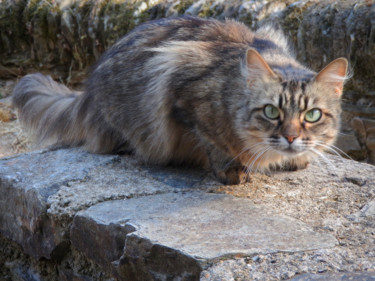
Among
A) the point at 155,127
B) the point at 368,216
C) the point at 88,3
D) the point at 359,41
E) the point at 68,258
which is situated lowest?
the point at 68,258

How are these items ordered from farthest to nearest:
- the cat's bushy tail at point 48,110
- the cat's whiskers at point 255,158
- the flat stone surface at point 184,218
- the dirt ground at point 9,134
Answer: the dirt ground at point 9,134
the cat's bushy tail at point 48,110
the cat's whiskers at point 255,158
the flat stone surface at point 184,218

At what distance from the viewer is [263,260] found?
1.70 m

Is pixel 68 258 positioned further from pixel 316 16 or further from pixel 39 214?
pixel 316 16

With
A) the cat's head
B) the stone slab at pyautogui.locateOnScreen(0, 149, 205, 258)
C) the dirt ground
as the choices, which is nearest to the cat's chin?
the cat's head

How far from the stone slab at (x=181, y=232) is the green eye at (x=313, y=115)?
446mm

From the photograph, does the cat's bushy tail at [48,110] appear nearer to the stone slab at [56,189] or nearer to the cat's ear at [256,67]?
the stone slab at [56,189]

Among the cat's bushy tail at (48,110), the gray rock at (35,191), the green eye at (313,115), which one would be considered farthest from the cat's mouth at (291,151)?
the cat's bushy tail at (48,110)

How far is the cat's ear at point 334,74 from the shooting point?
2.33 metres

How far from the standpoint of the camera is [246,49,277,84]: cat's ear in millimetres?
2338

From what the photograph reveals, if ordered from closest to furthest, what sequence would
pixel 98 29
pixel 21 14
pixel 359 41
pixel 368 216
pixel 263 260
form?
1. pixel 263 260
2. pixel 368 216
3. pixel 359 41
4. pixel 98 29
5. pixel 21 14

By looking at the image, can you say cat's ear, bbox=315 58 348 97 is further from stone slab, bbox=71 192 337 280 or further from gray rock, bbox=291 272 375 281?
gray rock, bbox=291 272 375 281

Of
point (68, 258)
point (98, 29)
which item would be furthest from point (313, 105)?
point (98, 29)

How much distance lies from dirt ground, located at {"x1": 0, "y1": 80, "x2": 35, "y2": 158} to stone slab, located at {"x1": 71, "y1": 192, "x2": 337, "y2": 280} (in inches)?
106

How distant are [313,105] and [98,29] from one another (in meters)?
3.44
